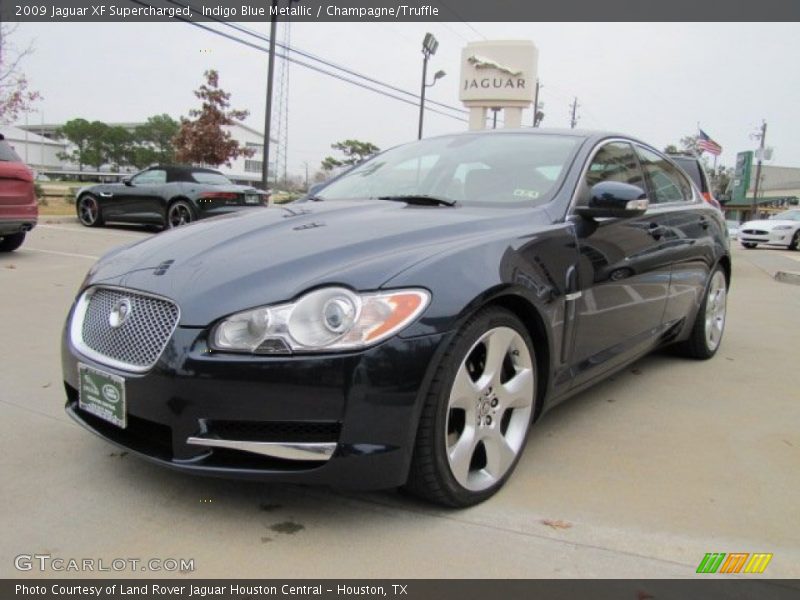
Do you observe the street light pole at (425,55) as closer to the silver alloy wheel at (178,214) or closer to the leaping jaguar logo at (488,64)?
the leaping jaguar logo at (488,64)

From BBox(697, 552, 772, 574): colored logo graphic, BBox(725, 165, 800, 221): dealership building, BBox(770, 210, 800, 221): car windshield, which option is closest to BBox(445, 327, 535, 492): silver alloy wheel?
BBox(697, 552, 772, 574): colored logo graphic

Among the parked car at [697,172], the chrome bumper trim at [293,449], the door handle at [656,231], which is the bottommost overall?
the chrome bumper trim at [293,449]

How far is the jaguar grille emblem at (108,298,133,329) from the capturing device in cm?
233

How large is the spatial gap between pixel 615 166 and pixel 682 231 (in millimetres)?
837

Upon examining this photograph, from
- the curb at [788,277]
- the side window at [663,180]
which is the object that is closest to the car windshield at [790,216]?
the curb at [788,277]

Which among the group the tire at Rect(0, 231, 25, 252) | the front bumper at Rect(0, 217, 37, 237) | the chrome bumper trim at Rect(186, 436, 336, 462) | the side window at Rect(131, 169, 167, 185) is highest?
the side window at Rect(131, 169, 167, 185)

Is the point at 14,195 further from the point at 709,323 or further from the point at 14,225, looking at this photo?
the point at 709,323

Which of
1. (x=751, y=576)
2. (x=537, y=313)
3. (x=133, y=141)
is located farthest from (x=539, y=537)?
(x=133, y=141)

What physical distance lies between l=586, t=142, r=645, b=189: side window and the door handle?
0.27 meters

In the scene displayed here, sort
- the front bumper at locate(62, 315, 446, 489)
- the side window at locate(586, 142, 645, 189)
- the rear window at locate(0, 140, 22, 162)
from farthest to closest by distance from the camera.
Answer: the rear window at locate(0, 140, 22, 162) → the side window at locate(586, 142, 645, 189) → the front bumper at locate(62, 315, 446, 489)

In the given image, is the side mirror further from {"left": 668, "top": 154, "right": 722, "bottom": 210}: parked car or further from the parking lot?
{"left": 668, "top": 154, "right": 722, "bottom": 210}: parked car

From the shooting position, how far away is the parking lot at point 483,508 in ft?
6.89

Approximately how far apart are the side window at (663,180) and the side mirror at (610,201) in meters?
0.96
